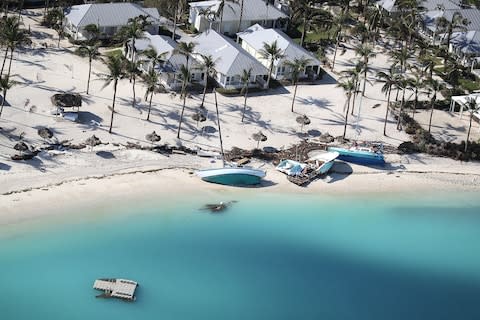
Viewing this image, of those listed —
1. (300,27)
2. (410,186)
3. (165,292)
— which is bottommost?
(165,292)

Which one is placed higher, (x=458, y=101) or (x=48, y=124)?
(x=458, y=101)

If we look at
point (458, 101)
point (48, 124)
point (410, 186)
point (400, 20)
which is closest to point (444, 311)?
point (410, 186)

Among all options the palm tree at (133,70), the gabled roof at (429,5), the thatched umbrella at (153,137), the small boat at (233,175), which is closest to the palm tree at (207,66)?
the palm tree at (133,70)

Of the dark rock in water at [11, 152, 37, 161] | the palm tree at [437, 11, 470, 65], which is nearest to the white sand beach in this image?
the dark rock in water at [11, 152, 37, 161]

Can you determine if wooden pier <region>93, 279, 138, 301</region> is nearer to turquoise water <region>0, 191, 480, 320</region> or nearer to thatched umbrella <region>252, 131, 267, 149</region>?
turquoise water <region>0, 191, 480, 320</region>

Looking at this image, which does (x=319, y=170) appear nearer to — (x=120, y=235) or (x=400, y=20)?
(x=120, y=235)

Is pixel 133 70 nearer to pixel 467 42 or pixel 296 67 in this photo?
pixel 296 67

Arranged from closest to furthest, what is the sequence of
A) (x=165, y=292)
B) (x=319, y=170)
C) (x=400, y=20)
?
(x=165, y=292) → (x=319, y=170) → (x=400, y=20)
